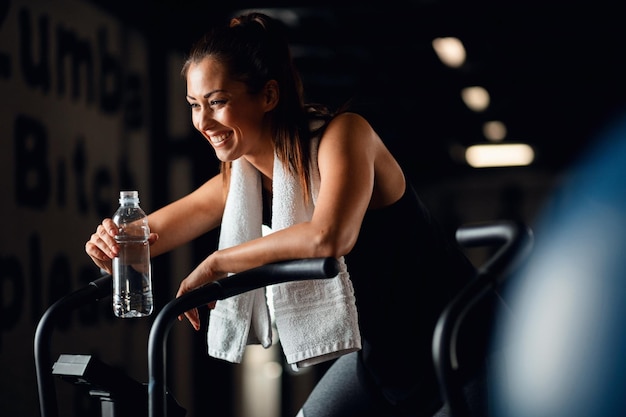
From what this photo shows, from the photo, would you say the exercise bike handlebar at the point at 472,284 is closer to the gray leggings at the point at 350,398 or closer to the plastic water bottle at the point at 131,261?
the gray leggings at the point at 350,398

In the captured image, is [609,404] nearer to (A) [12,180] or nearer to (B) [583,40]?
(A) [12,180]

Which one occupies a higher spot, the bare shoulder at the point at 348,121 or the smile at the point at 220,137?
the bare shoulder at the point at 348,121

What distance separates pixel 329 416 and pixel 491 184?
1131cm

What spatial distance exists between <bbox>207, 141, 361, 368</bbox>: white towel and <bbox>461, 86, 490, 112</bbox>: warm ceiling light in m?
5.39

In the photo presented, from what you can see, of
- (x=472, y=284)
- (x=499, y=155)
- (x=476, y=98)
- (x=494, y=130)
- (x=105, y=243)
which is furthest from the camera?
(x=499, y=155)

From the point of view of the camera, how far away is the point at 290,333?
4.66ft

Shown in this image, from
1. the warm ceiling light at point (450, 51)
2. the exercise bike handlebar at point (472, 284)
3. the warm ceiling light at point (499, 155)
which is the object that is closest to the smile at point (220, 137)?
the exercise bike handlebar at point (472, 284)

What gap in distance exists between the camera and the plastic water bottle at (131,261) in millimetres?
1543

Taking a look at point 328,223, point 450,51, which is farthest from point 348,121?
point 450,51

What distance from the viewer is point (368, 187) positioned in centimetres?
139

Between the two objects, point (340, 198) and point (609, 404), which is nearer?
point (340, 198)

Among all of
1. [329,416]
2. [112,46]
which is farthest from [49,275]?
[329,416]

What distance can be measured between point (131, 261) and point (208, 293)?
17.2 inches

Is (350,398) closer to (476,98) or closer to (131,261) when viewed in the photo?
(131,261)
